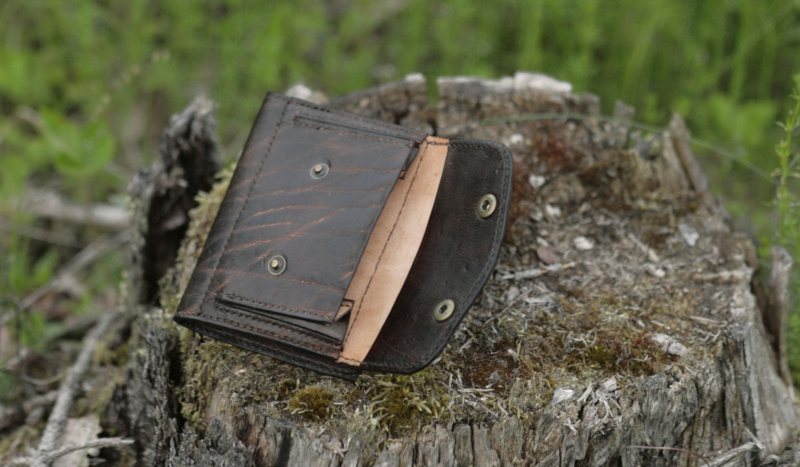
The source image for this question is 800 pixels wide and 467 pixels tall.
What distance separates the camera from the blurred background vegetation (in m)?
3.85

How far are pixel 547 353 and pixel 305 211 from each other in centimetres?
89

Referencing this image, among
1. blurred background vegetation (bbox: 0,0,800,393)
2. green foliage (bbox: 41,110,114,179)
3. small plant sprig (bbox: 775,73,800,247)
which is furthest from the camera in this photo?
blurred background vegetation (bbox: 0,0,800,393)

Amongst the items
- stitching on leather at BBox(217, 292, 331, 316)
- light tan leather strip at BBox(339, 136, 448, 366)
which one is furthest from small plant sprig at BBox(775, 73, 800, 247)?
stitching on leather at BBox(217, 292, 331, 316)

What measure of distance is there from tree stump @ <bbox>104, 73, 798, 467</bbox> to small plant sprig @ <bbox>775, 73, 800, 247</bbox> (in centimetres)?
18

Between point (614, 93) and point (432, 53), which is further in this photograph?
point (432, 53)

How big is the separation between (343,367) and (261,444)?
0.31m

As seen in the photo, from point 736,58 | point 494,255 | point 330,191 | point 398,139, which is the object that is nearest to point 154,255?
point 330,191

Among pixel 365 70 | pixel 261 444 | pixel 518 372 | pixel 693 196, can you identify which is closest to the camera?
pixel 261 444

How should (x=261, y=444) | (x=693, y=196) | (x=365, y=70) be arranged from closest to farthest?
(x=261, y=444) < (x=693, y=196) < (x=365, y=70)

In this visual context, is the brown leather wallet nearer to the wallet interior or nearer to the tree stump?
the wallet interior

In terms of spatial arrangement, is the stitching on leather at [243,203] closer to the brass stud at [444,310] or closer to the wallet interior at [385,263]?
the wallet interior at [385,263]

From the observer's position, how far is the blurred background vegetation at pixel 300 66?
3850 mm

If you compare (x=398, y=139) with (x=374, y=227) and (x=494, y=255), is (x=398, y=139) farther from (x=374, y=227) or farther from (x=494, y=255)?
(x=494, y=255)

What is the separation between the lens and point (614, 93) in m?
4.27
